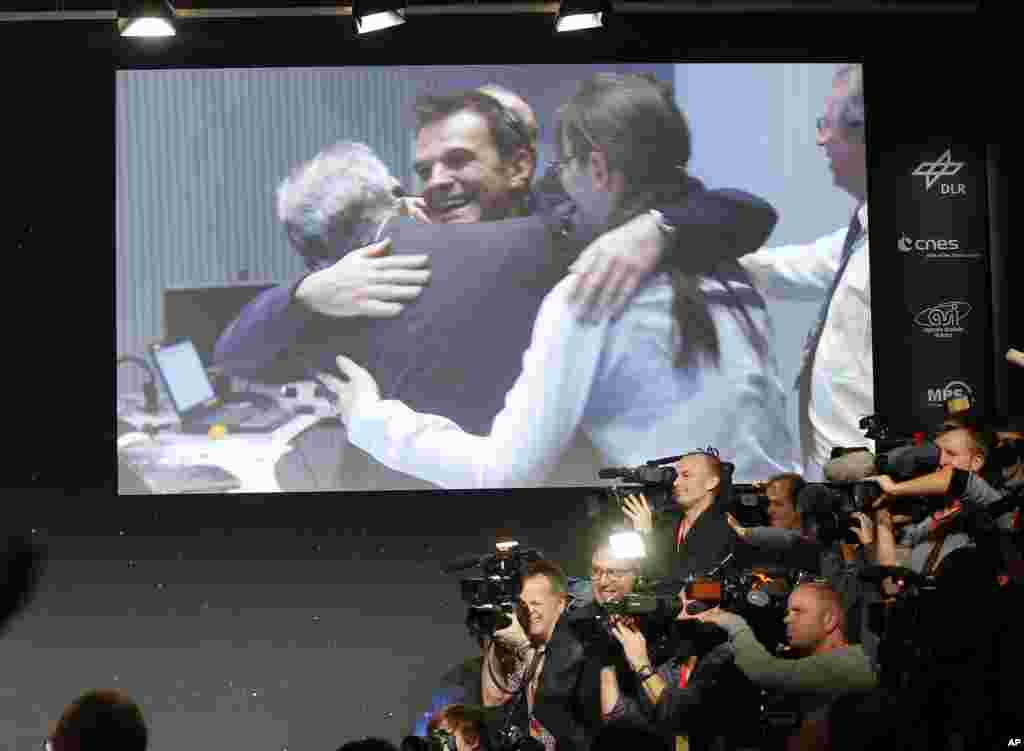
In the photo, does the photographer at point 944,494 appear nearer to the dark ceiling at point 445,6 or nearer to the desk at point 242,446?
the desk at point 242,446

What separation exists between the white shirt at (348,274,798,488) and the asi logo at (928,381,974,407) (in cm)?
67

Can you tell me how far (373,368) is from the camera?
21.1 ft

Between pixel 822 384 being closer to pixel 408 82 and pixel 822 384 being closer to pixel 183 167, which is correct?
pixel 408 82

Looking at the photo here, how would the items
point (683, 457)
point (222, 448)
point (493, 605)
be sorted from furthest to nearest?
point (222, 448), point (683, 457), point (493, 605)

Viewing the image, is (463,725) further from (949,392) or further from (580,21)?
(949,392)

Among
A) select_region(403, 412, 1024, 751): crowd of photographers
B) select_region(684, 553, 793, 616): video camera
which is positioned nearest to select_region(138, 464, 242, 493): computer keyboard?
select_region(403, 412, 1024, 751): crowd of photographers

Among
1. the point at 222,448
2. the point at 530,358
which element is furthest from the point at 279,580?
the point at 530,358

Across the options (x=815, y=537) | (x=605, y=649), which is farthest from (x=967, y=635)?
(x=605, y=649)

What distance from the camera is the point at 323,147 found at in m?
6.55

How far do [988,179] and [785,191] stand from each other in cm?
91

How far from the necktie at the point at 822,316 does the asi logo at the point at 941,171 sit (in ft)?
1.44

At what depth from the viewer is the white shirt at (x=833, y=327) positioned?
6.43 m

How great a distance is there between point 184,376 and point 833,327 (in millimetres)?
2724

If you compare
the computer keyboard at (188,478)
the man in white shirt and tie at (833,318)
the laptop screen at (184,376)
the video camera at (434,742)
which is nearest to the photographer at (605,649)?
the video camera at (434,742)
